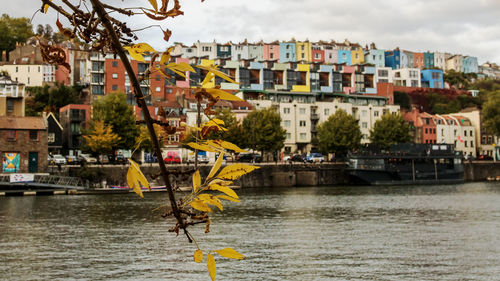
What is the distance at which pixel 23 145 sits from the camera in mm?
58406

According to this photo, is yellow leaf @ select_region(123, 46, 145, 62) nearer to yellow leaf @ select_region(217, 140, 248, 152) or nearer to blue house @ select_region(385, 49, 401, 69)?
yellow leaf @ select_region(217, 140, 248, 152)

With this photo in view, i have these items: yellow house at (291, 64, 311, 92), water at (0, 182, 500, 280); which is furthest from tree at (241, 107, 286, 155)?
water at (0, 182, 500, 280)

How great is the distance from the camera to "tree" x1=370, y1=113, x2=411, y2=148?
313 feet

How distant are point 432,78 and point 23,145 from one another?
364 feet

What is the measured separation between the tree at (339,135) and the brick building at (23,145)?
42929 mm

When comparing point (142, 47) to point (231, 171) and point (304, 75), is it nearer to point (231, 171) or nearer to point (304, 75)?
point (231, 171)

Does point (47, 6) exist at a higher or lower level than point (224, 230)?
higher

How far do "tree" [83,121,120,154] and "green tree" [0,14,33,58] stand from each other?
2992 inches

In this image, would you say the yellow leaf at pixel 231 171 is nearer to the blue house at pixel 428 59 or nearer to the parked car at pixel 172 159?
the parked car at pixel 172 159

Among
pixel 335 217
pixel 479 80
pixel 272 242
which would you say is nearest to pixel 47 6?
pixel 272 242

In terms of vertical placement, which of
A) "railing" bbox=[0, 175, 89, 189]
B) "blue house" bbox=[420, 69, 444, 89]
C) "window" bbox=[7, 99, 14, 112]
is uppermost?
"blue house" bbox=[420, 69, 444, 89]

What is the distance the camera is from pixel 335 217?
3803 cm

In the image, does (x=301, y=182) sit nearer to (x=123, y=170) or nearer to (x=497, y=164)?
(x=123, y=170)

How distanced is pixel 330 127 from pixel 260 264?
227ft
